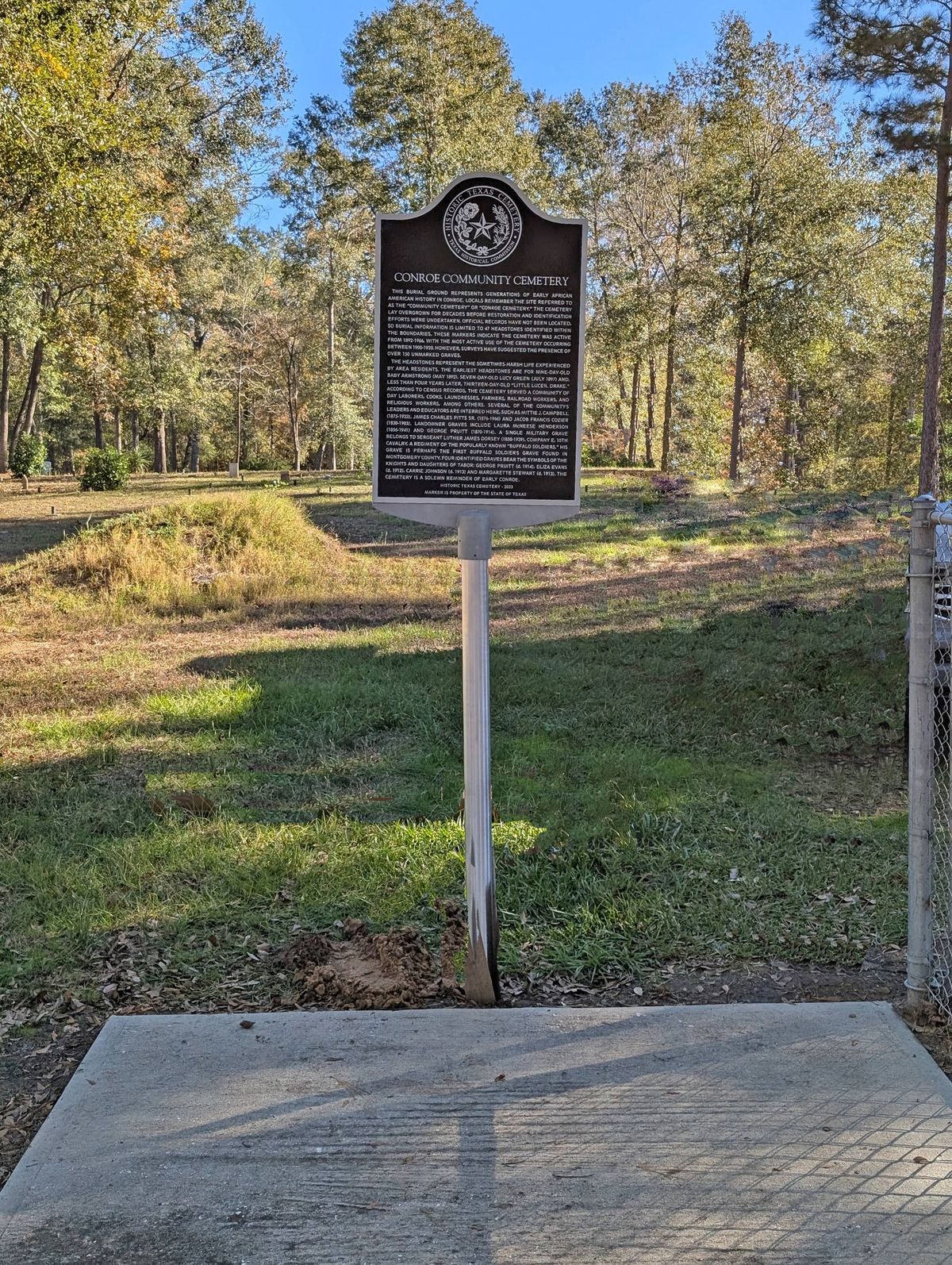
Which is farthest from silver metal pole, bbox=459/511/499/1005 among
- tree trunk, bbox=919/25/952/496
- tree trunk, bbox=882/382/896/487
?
tree trunk, bbox=882/382/896/487

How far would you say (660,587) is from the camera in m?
13.0

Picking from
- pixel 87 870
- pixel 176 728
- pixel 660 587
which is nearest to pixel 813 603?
pixel 660 587

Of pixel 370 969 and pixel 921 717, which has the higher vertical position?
pixel 921 717

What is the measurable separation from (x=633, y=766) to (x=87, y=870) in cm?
301

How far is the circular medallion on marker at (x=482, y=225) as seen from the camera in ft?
10.8

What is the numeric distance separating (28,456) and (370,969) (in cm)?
2795

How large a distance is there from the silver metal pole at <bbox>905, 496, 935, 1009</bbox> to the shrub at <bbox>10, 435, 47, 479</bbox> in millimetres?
28335

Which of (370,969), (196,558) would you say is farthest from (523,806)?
(196,558)

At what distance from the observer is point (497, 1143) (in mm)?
2676

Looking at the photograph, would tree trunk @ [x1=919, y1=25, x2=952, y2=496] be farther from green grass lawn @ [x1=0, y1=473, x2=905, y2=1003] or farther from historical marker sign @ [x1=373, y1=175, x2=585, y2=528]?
historical marker sign @ [x1=373, y1=175, x2=585, y2=528]

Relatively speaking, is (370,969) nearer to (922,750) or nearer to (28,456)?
(922,750)

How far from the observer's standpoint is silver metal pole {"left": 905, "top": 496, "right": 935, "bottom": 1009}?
325 cm

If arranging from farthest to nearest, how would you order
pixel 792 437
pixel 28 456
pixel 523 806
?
1. pixel 792 437
2. pixel 28 456
3. pixel 523 806

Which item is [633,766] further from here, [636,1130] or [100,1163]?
[100,1163]
